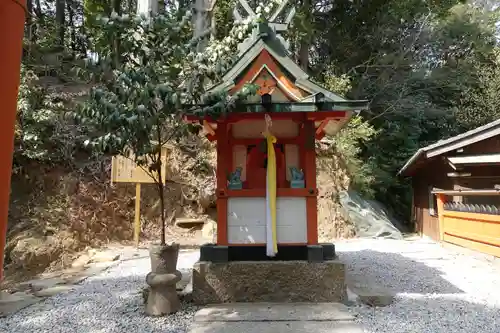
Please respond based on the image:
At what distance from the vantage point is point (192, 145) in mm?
11992

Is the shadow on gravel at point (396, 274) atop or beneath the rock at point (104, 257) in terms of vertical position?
beneath

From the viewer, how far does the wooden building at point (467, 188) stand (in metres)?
7.86

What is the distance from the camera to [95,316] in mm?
4156

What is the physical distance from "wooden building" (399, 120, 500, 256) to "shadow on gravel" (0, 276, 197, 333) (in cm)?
672

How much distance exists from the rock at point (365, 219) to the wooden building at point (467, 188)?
4.49 ft

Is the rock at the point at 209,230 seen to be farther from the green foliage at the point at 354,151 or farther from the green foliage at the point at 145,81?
the green foliage at the point at 145,81

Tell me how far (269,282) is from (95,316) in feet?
6.78

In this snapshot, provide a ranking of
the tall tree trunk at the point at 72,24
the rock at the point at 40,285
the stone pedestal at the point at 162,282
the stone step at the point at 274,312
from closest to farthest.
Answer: the stone step at the point at 274,312
the stone pedestal at the point at 162,282
the rock at the point at 40,285
the tall tree trunk at the point at 72,24

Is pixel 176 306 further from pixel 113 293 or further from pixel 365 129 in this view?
pixel 365 129

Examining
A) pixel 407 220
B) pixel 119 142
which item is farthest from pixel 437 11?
pixel 119 142

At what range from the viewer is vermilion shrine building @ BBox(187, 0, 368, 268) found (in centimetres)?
461

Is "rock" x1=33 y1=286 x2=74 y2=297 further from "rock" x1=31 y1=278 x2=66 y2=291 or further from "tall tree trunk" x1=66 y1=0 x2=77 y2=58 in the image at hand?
"tall tree trunk" x1=66 y1=0 x2=77 y2=58

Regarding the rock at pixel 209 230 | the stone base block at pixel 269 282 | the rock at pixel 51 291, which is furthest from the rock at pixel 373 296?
the rock at pixel 209 230

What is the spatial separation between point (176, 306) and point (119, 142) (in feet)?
6.56
